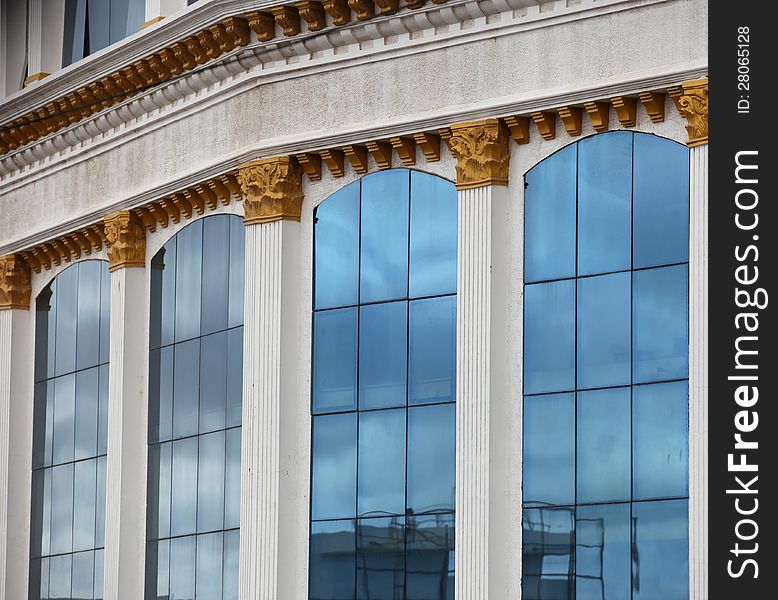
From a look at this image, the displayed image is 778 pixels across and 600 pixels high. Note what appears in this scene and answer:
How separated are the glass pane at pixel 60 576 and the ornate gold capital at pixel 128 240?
196 inches

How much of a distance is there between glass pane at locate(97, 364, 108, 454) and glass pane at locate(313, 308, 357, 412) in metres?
5.48

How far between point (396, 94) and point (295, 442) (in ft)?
15.4

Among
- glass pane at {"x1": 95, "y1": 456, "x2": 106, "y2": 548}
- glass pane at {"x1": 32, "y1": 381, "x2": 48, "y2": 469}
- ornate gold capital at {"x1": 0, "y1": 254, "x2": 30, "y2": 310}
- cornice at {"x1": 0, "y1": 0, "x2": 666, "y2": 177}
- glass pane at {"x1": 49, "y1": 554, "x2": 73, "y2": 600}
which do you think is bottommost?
glass pane at {"x1": 49, "y1": 554, "x2": 73, "y2": 600}

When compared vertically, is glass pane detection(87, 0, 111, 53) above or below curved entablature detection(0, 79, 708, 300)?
above

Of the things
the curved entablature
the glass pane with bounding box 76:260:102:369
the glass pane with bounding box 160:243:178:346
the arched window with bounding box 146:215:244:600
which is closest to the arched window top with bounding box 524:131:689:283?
the curved entablature

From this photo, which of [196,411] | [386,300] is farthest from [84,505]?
[386,300]

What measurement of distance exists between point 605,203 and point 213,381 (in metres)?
6.99

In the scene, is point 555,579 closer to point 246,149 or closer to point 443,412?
point 443,412

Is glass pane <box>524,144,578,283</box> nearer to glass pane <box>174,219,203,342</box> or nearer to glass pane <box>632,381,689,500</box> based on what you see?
glass pane <box>632,381,689,500</box>

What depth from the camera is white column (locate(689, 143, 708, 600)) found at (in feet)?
67.1

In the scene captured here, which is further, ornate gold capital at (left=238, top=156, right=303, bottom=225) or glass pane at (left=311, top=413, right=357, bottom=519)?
ornate gold capital at (left=238, top=156, right=303, bottom=225)

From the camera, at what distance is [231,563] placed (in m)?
25.5

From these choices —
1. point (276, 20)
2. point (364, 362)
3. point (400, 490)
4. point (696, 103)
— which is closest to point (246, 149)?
point (276, 20)

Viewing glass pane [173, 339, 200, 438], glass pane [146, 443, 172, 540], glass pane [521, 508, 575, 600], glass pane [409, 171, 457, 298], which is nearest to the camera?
glass pane [521, 508, 575, 600]
